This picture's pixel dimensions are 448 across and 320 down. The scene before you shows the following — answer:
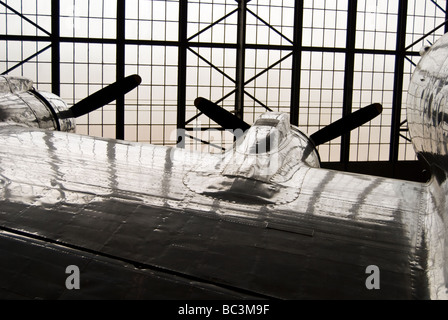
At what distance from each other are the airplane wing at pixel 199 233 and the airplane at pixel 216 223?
1 cm

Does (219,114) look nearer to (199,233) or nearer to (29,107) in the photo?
(29,107)

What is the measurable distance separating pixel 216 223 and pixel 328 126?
332 inches

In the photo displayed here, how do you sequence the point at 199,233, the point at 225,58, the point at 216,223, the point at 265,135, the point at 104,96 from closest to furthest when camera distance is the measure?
the point at 199,233
the point at 216,223
the point at 265,135
the point at 104,96
the point at 225,58

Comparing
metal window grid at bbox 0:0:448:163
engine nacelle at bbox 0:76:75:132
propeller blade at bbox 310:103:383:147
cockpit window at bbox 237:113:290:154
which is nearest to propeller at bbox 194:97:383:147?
propeller blade at bbox 310:103:383:147

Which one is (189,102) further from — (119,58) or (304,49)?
(304,49)

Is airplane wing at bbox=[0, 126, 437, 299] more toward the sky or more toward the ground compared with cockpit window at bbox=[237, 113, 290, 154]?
more toward the ground

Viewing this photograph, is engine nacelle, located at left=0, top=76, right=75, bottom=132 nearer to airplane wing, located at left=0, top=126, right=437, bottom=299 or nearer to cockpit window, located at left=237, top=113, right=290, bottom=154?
airplane wing, located at left=0, top=126, right=437, bottom=299

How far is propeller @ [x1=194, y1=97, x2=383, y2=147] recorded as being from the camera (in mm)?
12758

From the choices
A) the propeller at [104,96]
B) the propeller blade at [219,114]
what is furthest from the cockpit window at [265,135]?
the propeller at [104,96]

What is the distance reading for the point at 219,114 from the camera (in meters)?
13.2

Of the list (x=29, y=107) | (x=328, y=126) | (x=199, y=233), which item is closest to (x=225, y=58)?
(x=328, y=126)

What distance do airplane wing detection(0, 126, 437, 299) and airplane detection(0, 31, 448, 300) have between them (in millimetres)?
14

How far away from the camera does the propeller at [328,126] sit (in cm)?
1276
